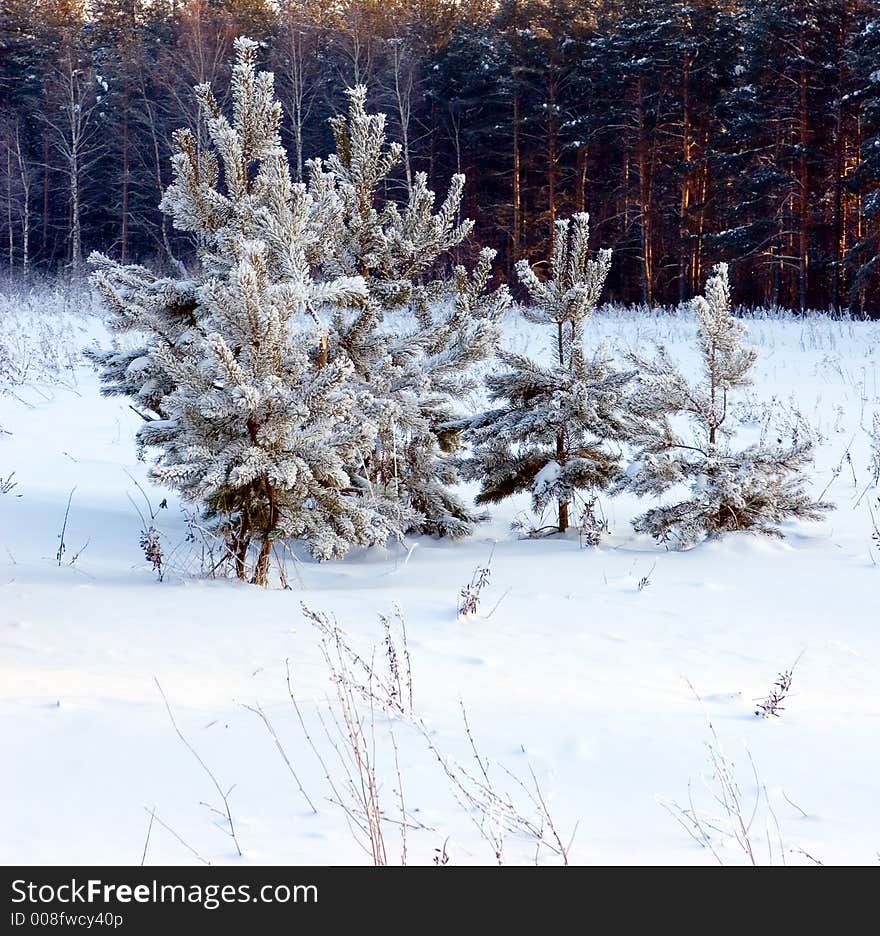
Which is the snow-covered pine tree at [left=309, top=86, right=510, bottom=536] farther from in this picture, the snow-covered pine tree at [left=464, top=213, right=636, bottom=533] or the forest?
the forest

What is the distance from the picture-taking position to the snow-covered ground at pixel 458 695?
233 cm

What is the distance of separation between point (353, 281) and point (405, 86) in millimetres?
27101

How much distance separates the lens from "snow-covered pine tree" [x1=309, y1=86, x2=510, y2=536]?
21.4 feet

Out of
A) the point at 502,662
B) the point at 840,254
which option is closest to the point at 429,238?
the point at 502,662

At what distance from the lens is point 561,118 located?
99.8 ft

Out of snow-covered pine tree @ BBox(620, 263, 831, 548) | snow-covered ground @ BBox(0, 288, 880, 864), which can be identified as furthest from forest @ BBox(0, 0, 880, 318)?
snow-covered ground @ BBox(0, 288, 880, 864)

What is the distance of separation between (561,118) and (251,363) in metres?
28.2

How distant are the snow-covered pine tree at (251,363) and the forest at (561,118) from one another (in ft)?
61.8

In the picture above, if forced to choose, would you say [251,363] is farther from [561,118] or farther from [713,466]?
[561,118]

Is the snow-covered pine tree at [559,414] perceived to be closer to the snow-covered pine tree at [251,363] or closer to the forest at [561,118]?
the snow-covered pine tree at [251,363]

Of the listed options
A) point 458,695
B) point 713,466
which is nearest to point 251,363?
point 458,695
